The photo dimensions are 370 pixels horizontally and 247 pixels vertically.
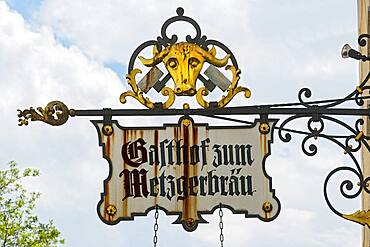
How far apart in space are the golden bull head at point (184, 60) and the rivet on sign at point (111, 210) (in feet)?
3.30

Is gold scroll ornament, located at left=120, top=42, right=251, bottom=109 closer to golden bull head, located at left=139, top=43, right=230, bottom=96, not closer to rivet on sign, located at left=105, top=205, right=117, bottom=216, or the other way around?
golden bull head, located at left=139, top=43, right=230, bottom=96

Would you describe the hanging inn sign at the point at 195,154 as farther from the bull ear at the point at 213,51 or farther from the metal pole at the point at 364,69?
the metal pole at the point at 364,69

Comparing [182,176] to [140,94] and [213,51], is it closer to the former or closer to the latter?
[140,94]

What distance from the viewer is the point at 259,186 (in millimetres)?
7426

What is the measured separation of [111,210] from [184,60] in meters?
1.22

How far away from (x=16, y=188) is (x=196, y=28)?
13.2m

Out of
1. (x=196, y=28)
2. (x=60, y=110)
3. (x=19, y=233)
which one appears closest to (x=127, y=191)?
(x=60, y=110)

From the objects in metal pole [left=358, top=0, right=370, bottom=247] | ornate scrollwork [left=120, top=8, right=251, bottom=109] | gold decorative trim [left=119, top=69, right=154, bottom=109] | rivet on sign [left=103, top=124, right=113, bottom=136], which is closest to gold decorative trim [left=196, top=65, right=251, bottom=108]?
ornate scrollwork [left=120, top=8, right=251, bottom=109]

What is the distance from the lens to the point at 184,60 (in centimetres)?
757

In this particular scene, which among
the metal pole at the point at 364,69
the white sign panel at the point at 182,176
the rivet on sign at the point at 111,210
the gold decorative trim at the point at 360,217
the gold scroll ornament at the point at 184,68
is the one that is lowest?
the gold decorative trim at the point at 360,217

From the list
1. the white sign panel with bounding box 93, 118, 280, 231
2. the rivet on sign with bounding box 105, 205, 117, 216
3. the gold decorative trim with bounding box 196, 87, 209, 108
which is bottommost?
the rivet on sign with bounding box 105, 205, 117, 216

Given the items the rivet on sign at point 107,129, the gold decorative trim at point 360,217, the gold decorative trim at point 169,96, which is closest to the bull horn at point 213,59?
the gold decorative trim at point 169,96

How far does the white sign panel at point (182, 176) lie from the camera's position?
740 centimetres

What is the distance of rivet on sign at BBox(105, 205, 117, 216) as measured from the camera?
740cm
